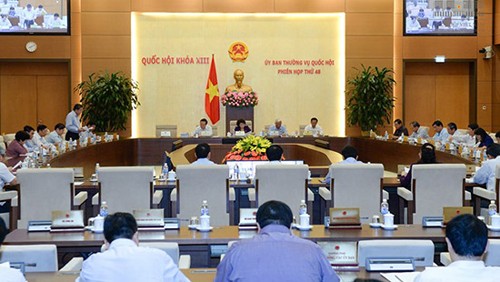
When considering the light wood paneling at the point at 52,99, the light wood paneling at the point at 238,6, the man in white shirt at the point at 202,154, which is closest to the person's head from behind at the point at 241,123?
the light wood paneling at the point at 238,6

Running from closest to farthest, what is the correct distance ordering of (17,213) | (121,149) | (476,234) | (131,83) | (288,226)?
(476,234) → (288,226) → (17,213) → (121,149) → (131,83)

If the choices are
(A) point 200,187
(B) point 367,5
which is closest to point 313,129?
(B) point 367,5

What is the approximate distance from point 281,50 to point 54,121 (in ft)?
17.8

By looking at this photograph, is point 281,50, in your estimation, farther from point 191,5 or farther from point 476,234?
point 476,234

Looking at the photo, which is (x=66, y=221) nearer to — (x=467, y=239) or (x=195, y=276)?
(x=195, y=276)

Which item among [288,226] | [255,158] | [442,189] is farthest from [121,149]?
[288,226]

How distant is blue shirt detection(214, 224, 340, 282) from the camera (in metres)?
2.80

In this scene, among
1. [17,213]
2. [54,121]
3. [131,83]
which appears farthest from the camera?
[54,121]

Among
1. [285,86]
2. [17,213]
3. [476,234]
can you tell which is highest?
[285,86]

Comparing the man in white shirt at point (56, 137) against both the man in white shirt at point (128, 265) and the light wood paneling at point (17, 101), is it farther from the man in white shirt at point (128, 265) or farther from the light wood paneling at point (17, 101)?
the man in white shirt at point (128, 265)

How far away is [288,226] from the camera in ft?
10.1

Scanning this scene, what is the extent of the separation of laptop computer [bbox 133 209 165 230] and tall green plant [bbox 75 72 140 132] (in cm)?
1025

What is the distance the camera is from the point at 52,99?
16328mm

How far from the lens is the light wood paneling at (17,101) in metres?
16.2
